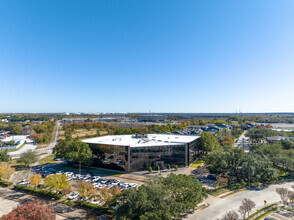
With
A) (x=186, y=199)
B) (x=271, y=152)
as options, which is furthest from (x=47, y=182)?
(x=271, y=152)

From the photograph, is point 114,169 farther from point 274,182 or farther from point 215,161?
point 274,182

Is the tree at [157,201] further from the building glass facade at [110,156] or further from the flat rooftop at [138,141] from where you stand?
the flat rooftop at [138,141]

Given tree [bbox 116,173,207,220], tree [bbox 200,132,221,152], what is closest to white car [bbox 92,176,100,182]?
tree [bbox 116,173,207,220]

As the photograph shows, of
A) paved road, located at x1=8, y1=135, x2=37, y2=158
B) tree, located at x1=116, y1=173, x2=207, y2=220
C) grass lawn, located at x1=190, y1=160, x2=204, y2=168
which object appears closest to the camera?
tree, located at x1=116, y1=173, x2=207, y2=220

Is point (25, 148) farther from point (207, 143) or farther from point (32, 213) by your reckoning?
point (207, 143)

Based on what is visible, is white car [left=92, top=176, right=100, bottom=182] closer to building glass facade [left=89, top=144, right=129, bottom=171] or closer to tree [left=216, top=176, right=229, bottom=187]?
building glass facade [left=89, top=144, right=129, bottom=171]
